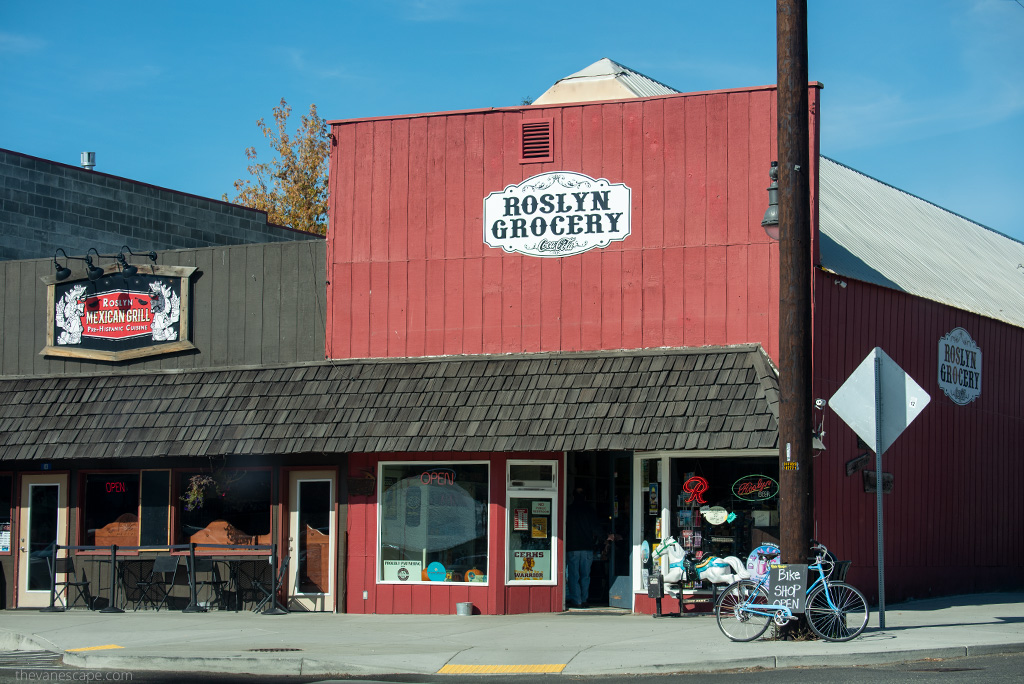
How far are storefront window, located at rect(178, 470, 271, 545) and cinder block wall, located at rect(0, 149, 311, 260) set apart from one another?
9.35 meters

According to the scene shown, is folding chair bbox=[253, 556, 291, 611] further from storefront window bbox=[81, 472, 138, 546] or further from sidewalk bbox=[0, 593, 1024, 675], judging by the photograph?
storefront window bbox=[81, 472, 138, 546]

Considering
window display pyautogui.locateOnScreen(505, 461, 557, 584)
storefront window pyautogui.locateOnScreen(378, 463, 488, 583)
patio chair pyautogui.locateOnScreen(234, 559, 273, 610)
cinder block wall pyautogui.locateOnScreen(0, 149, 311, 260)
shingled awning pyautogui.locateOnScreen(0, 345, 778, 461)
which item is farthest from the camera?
cinder block wall pyautogui.locateOnScreen(0, 149, 311, 260)

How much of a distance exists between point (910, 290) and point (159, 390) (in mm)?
11542

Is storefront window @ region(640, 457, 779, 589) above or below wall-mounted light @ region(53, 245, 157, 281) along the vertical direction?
below

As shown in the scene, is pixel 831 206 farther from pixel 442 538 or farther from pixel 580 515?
pixel 442 538

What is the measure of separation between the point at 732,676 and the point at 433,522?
708 cm

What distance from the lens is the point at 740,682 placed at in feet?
31.2

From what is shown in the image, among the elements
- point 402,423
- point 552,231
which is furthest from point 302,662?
point 552,231

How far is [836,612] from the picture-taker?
1153cm

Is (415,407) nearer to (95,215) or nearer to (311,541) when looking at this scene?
(311,541)

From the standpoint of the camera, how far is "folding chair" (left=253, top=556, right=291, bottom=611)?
1668 cm

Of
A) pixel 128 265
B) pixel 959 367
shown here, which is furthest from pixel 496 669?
pixel 959 367

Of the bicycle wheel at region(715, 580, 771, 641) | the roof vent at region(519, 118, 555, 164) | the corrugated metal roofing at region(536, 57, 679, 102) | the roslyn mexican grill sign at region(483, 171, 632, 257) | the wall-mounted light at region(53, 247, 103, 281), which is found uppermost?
the corrugated metal roofing at region(536, 57, 679, 102)

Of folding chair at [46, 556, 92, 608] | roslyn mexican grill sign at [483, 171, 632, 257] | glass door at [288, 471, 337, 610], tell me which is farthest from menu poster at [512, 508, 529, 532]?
folding chair at [46, 556, 92, 608]
